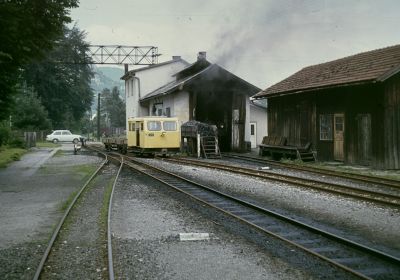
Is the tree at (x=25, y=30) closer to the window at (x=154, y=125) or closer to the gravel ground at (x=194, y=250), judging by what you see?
the gravel ground at (x=194, y=250)

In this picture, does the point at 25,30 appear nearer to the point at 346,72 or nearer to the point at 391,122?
the point at 391,122

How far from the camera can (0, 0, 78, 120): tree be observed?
1421cm

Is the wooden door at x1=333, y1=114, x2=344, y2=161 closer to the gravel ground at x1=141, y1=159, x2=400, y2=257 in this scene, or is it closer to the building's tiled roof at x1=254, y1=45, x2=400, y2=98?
the building's tiled roof at x1=254, y1=45, x2=400, y2=98

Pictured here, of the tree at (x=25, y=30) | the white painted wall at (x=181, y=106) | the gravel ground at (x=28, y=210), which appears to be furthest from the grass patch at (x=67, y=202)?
the white painted wall at (x=181, y=106)

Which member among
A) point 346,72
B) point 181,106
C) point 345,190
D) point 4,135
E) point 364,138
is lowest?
point 345,190

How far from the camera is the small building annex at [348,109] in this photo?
62.2ft

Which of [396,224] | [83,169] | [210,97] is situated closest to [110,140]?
[210,97]

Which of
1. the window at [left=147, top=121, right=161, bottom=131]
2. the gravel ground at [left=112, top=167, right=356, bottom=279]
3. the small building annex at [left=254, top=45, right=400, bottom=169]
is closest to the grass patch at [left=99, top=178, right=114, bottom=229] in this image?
the gravel ground at [left=112, top=167, right=356, bottom=279]

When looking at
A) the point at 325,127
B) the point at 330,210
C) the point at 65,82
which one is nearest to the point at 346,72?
the point at 325,127

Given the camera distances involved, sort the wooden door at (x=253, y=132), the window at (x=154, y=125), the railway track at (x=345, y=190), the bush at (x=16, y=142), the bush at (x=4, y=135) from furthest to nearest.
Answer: the wooden door at (x=253, y=132) < the bush at (x=16, y=142) < the bush at (x=4, y=135) < the window at (x=154, y=125) < the railway track at (x=345, y=190)

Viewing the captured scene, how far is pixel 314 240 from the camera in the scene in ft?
25.7

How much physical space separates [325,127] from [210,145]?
7200 millimetres

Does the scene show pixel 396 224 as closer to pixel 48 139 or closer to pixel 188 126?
pixel 188 126

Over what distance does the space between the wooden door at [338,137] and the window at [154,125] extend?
9.88 meters
